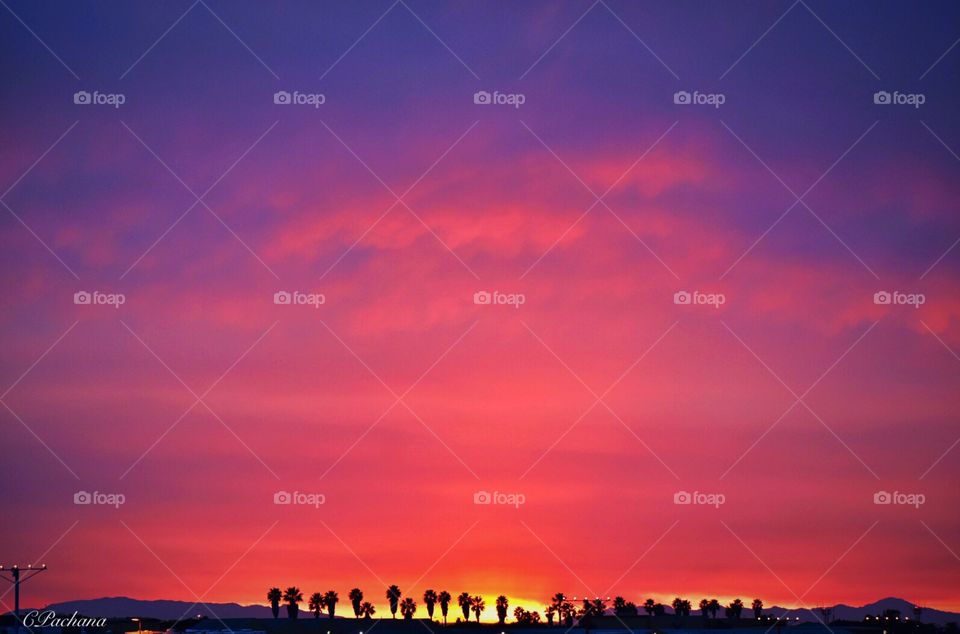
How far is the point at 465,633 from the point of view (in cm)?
17975

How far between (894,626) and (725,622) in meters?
26.3

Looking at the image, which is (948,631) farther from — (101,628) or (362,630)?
(101,628)

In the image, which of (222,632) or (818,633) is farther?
(818,633)

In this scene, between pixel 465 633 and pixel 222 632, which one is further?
pixel 465 633

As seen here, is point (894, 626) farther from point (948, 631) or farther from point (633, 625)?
point (633, 625)

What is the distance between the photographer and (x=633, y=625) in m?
192

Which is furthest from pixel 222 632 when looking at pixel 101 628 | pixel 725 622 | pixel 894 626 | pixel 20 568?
pixel 894 626

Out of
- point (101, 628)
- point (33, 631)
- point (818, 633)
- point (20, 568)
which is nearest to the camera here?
point (20, 568)

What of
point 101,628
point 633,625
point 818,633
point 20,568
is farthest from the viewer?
point 633,625

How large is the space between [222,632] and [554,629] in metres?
62.0

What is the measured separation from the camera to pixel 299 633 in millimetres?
183375

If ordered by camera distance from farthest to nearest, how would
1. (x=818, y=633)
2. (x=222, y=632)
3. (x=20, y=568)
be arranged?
1. (x=818, y=633)
2. (x=222, y=632)
3. (x=20, y=568)

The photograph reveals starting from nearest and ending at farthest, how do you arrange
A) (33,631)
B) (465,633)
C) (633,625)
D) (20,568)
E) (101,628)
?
1. (20,568)
2. (33,631)
3. (101,628)
4. (465,633)
5. (633,625)

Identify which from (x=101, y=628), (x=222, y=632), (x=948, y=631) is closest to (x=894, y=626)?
(x=948, y=631)
